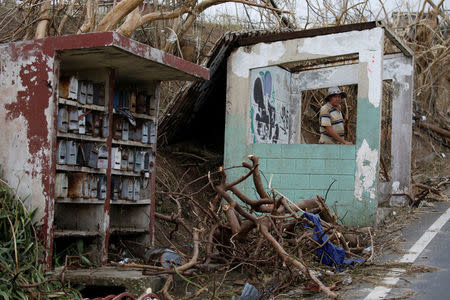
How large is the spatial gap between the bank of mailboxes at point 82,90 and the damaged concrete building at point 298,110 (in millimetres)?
3735

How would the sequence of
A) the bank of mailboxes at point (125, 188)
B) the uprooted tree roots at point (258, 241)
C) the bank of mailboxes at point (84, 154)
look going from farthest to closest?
1. the bank of mailboxes at point (125, 188)
2. the bank of mailboxes at point (84, 154)
3. the uprooted tree roots at point (258, 241)

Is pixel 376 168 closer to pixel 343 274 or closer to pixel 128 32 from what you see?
pixel 343 274

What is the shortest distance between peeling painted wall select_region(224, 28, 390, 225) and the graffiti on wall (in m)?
0.25

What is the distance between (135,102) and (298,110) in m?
5.77

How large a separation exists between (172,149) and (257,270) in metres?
6.03

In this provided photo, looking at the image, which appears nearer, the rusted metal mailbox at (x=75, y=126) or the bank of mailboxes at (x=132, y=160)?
the rusted metal mailbox at (x=75, y=126)

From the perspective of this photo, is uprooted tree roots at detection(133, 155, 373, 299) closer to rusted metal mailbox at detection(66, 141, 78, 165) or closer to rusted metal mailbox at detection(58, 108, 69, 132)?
rusted metal mailbox at detection(66, 141, 78, 165)

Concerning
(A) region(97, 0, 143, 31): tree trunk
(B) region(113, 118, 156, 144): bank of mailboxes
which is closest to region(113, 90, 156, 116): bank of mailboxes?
(B) region(113, 118, 156, 144): bank of mailboxes

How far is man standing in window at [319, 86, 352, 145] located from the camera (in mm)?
10320

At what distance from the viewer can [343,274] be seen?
6211mm

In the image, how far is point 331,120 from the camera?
35.0 feet

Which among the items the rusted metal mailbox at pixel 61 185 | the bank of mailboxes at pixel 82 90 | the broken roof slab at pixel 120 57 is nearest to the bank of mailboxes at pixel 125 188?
the rusted metal mailbox at pixel 61 185

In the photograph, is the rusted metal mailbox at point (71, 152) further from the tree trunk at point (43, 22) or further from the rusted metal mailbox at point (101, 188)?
the tree trunk at point (43, 22)

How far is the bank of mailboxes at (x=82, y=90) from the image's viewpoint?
21.1 ft
